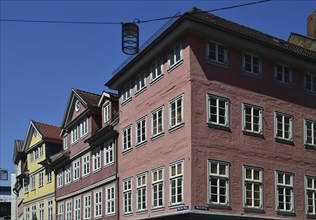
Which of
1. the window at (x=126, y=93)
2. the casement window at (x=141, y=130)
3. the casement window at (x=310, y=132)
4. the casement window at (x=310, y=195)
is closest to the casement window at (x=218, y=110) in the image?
the casement window at (x=141, y=130)

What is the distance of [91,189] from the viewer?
4022 cm

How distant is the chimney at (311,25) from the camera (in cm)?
4316

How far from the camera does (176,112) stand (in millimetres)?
28391

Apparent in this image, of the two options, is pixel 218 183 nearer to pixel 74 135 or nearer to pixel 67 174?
pixel 74 135

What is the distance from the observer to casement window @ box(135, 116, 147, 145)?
1257 inches

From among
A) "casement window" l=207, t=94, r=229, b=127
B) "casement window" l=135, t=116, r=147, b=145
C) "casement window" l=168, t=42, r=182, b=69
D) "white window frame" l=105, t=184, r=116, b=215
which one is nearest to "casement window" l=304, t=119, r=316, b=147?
"casement window" l=207, t=94, r=229, b=127

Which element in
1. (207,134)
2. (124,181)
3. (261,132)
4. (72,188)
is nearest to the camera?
(207,134)

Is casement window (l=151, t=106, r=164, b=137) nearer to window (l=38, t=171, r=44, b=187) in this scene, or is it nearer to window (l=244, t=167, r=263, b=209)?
window (l=244, t=167, r=263, b=209)

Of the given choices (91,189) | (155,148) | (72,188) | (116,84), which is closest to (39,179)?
(72,188)

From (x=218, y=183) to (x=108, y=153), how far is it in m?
11.9

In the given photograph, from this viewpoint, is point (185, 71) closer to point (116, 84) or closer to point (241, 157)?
point (241, 157)

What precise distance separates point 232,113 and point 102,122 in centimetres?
1405

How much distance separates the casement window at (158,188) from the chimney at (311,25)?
19.4 m

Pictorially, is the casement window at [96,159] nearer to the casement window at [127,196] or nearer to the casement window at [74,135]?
the casement window at [74,135]
